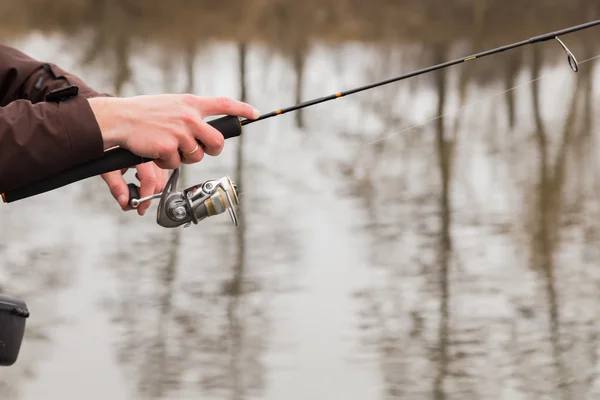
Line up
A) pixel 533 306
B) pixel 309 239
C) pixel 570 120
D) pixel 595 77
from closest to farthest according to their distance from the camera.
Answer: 1. pixel 533 306
2. pixel 309 239
3. pixel 570 120
4. pixel 595 77

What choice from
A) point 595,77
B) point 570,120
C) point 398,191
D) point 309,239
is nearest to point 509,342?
point 309,239

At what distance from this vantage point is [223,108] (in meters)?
1.67

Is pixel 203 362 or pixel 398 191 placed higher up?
pixel 398 191

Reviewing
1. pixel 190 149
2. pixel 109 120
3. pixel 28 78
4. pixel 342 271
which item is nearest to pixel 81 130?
pixel 109 120

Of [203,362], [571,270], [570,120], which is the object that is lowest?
[203,362]

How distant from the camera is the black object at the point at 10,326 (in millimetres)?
1738

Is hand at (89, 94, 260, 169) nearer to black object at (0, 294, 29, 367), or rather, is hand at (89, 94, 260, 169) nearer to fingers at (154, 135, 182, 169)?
fingers at (154, 135, 182, 169)

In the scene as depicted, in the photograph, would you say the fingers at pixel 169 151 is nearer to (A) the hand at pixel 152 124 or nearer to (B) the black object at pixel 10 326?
(A) the hand at pixel 152 124

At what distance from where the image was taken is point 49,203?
6117mm

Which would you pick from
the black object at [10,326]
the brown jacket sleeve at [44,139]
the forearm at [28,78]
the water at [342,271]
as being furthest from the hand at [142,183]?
the water at [342,271]

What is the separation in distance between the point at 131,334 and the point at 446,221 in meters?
2.14

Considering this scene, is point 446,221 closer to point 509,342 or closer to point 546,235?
point 546,235

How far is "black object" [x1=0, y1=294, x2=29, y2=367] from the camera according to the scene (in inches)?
68.4

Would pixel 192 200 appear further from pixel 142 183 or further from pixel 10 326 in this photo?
pixel 10 326
